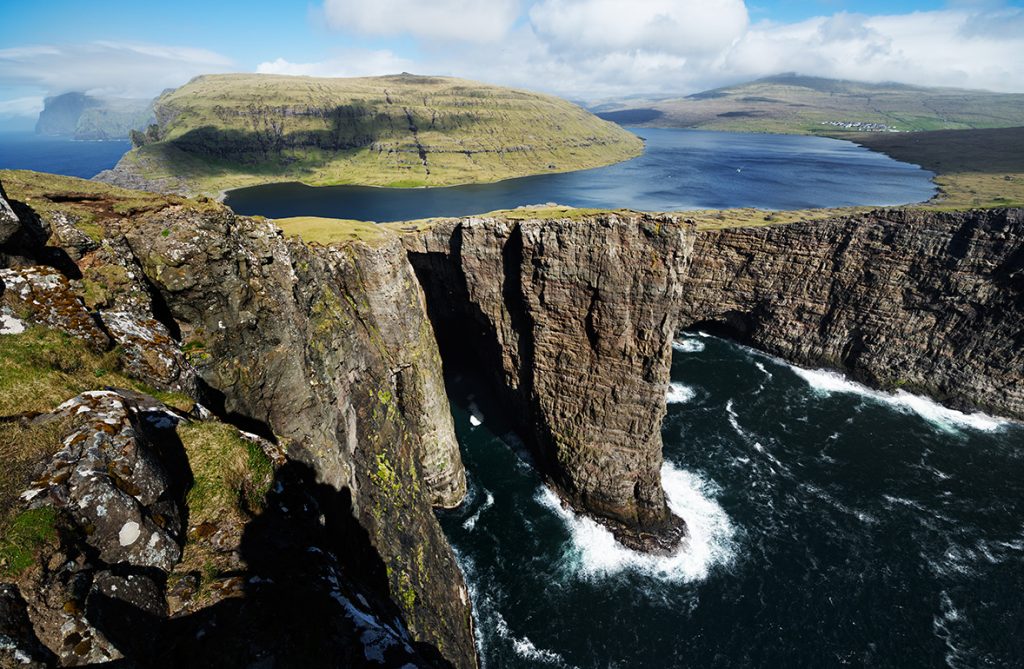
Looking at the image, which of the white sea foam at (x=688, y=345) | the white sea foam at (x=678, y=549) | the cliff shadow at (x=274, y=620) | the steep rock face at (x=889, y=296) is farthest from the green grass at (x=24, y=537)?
the steep rock face at (x=889, y=296)

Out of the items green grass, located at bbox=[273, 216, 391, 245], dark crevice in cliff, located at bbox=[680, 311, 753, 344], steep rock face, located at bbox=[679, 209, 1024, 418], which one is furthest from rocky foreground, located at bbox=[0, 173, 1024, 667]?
dark crevice in cliff, located at bbox=[680, 311, 753, 344]

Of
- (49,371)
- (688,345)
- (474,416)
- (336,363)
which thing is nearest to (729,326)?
(688,345)

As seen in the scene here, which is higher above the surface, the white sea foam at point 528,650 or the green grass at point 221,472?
the green grass at point 221,472

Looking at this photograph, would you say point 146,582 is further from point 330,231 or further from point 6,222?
point 330,231

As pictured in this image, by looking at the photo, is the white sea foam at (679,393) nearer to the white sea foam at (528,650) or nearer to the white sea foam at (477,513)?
the white sea foam at (477,513)

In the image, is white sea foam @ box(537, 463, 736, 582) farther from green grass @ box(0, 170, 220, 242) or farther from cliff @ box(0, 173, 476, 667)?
green grass @ box(0, 170, 220, 242)

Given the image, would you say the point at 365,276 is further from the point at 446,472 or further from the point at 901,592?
the point at 901,592
